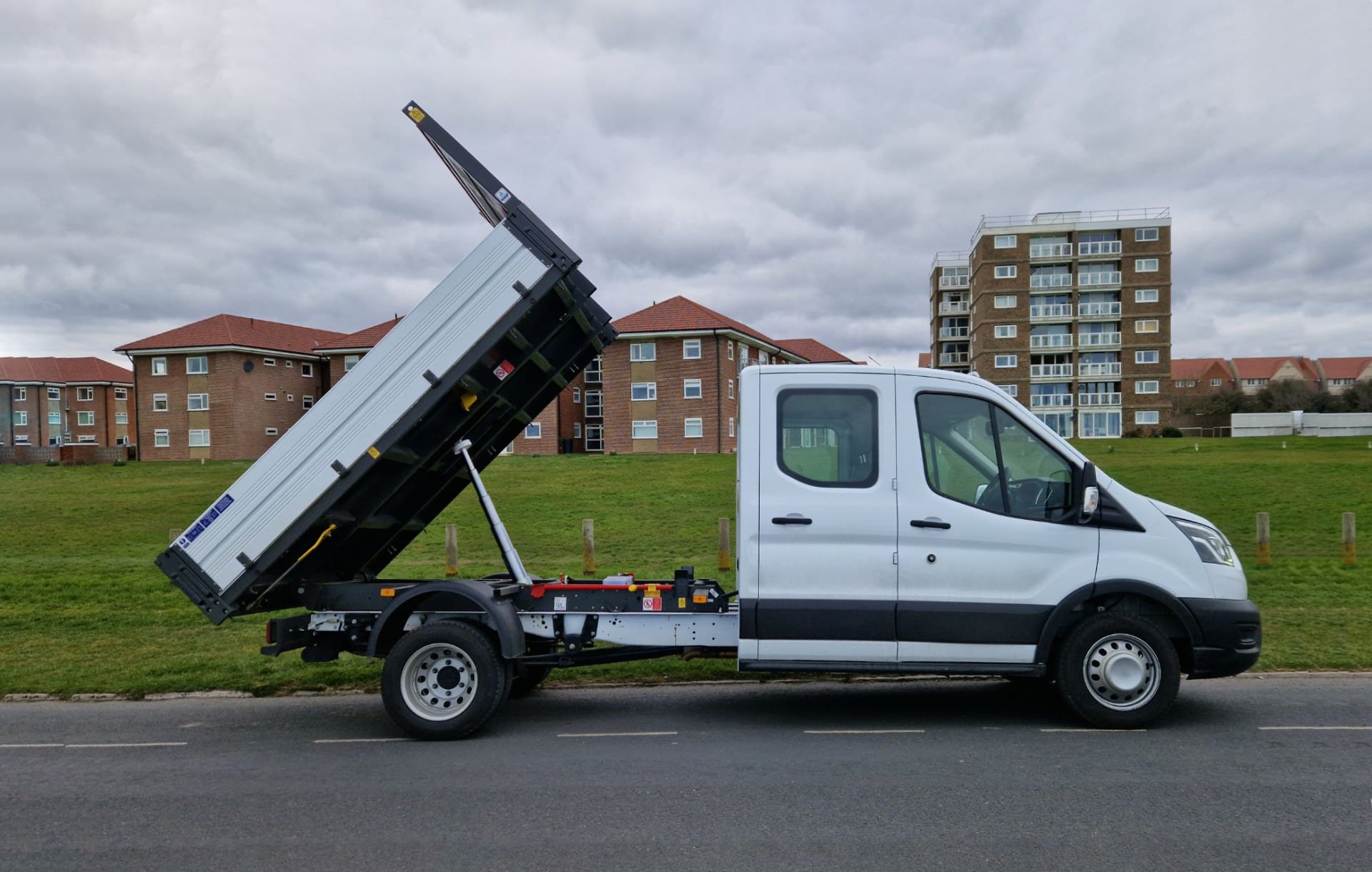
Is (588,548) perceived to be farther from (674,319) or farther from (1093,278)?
(1093,278)

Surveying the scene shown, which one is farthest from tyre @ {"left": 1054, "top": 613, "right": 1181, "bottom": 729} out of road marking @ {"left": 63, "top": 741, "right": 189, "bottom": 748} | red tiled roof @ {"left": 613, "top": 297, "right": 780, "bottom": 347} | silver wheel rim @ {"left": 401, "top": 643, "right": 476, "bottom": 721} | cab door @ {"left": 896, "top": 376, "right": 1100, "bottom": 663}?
red tiled roof @ {"left": 613, "top": 297, "right": 780, "bottom": 347}

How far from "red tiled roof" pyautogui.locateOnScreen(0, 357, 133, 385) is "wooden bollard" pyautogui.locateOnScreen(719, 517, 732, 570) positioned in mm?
95908

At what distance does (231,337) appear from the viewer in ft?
201

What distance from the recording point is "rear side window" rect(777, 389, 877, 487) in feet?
21.4

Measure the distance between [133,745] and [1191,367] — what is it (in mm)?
139035

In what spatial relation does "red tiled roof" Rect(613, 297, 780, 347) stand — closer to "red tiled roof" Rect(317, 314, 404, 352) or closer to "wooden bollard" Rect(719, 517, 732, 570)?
"red tiled roof" Rect(317, 314, 404, 352)

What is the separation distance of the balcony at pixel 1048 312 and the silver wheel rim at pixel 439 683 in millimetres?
75234

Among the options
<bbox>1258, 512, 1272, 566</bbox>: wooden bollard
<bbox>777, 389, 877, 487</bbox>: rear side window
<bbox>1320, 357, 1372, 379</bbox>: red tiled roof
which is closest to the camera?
<bbox>777, 389, 877, 487</bbox>: rear side window

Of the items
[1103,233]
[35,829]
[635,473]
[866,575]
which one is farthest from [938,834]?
[1103,233]

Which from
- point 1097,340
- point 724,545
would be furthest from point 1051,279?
point 724,545

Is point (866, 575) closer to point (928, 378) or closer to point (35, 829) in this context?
point (928, 378)

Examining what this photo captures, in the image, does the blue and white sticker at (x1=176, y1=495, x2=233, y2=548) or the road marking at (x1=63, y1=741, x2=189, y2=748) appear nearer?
the blue and white sticker at (x1=176, y1=495, x2=233, y2=548)

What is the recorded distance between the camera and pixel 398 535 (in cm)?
Result: 802

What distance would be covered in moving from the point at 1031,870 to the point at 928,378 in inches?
131
